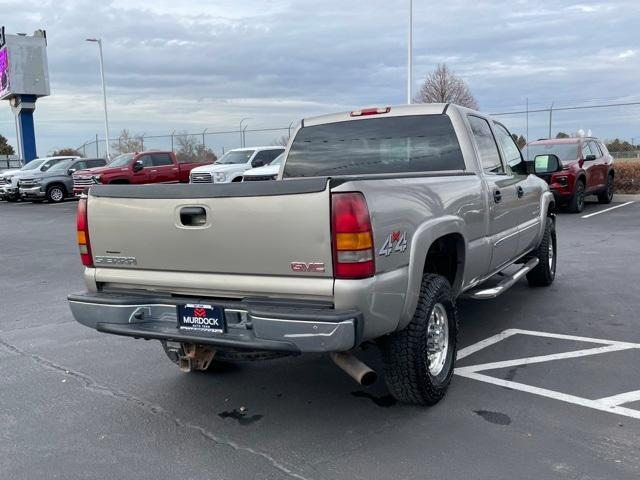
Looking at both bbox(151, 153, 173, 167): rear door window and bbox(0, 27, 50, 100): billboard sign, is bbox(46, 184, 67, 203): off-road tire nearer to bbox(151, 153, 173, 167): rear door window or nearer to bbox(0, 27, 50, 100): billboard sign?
bbox(151, 153, 173, 167): rear door window

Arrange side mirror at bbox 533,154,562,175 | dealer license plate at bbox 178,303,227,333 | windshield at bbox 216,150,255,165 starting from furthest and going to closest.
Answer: windshield at bbox 216,150,255,165 < side mirror at bbox 533,154,562,175 < dealer license plate at bbox 178,303,227,333

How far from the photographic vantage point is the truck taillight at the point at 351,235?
10.3 ft

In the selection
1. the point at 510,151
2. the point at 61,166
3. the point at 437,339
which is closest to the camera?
the point at 437,339

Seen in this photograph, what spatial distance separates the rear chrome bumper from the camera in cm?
314

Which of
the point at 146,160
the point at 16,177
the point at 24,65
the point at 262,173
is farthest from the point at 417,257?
the point at 24,65

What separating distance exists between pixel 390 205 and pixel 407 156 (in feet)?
5.60

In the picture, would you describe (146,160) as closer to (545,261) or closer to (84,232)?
(545,261)

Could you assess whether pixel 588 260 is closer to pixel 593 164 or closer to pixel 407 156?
pixel 407 156

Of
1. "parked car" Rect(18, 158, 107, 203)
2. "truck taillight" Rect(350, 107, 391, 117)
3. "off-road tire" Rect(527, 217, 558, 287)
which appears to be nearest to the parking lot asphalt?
"off-road tire" Rect(527, 217, 558, 287)

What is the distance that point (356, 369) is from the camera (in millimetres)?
3586

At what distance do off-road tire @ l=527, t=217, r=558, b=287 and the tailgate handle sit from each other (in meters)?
4.62

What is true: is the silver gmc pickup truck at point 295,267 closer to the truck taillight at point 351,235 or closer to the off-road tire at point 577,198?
the truck taillight at point 351,235

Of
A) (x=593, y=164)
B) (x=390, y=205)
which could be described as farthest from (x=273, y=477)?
(x=593, y=164)

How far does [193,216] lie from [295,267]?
725 mm
